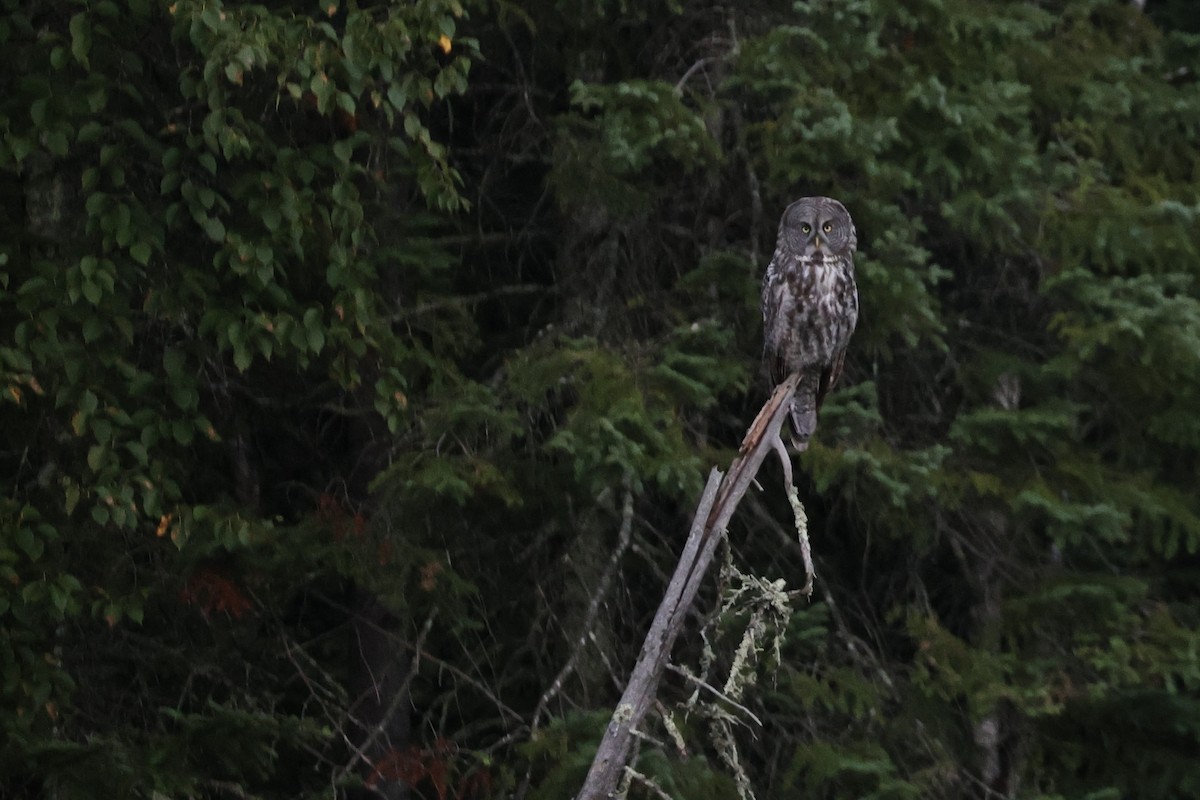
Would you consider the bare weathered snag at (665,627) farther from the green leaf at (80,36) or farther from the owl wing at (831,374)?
the green leaf at (80,36)

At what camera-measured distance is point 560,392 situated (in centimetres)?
525

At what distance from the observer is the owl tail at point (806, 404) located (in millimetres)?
5039

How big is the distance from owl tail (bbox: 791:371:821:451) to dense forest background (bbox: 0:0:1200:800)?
15 centimetres

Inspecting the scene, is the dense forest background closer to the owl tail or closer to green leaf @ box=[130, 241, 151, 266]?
green leaf @ box=[130, 241, 151, 266]

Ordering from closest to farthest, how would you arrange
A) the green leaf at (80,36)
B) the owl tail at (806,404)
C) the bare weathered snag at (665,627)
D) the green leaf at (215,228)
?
the bare weathered snag at (665,627)
the green leaf at (80,36)
the green leaf at (215,228)
the owl tail at (806,404)

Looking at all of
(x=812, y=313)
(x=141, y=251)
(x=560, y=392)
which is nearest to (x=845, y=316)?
(x=812, y=313)

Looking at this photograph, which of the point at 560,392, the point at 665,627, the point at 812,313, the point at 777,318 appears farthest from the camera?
the point at 560,392

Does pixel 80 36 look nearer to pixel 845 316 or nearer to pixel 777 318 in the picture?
pixel 777 318

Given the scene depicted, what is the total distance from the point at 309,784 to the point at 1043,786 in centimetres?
252

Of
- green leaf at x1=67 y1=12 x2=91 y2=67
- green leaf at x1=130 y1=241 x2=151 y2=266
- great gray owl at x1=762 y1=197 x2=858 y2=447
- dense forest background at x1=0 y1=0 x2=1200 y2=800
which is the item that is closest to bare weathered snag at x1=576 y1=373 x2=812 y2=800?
dense forest background at x1=0 y1=0 x2=1200 y2=800

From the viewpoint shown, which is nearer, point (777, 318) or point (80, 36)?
point (80, 36)

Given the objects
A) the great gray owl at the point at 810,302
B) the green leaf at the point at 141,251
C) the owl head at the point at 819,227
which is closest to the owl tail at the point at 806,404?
the great gray owl at the point at 810,302

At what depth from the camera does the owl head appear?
16.1 ft

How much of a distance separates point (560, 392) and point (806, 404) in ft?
2.51
